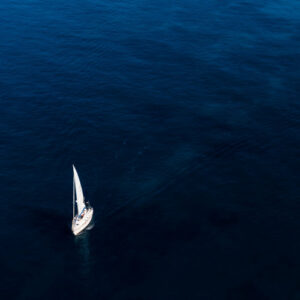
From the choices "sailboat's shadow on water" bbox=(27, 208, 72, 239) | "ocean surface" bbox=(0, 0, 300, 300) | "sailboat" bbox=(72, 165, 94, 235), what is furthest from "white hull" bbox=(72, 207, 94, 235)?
"sailboat's shadow on water" bbox=(27, 208, 72, 239)

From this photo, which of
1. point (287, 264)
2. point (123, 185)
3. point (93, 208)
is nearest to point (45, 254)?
point (93, 208)

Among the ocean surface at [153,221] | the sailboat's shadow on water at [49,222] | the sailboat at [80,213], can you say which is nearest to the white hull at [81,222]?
the sailboat at [80,213]

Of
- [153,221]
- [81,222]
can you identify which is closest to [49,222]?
[81,222]

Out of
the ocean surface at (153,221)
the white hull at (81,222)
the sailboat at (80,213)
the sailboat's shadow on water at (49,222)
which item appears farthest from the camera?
the sailboat's shadow on water at (49,222)

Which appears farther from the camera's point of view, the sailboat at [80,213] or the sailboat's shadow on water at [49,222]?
the sailboat's shadow on water at [49,222]

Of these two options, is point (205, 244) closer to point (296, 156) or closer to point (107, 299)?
point (107, 299)

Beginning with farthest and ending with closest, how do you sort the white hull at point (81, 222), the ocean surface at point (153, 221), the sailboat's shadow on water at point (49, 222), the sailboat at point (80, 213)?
the sailboat's shadow on water at point (49, 222), the sailboat at point (80, 213), the white hull at point (81, 222), the ocean surface at point (153, 221)

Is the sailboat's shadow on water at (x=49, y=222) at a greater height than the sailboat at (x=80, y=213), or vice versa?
the sailboat at (x=80, y=213)

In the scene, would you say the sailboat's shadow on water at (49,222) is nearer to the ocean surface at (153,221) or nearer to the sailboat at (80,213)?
the ocean surface at (153,221)
